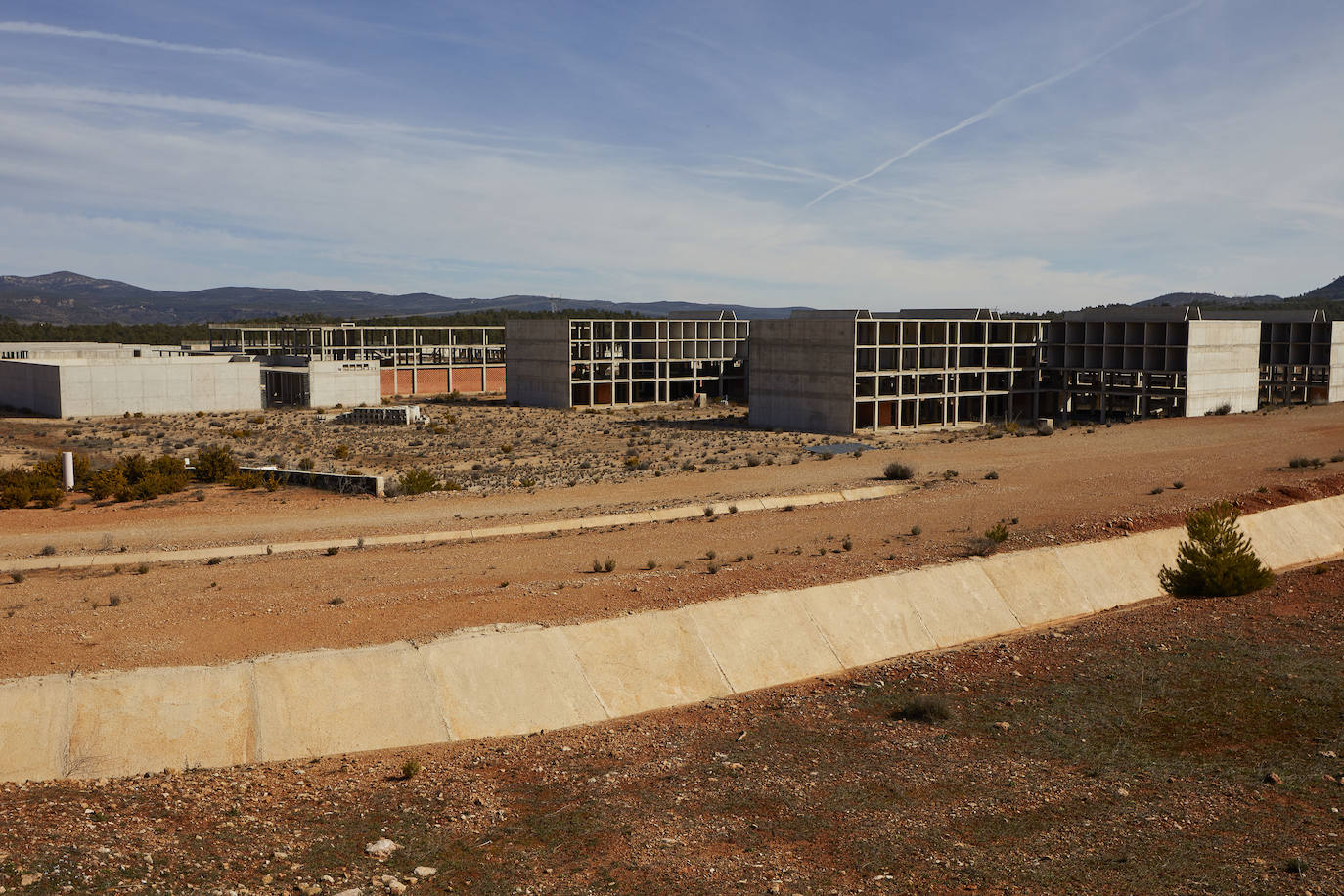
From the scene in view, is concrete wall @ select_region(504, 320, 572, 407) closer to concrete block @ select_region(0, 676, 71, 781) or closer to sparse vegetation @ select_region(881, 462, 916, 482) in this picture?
sparse vegetation @ select_region(881, 462, 916, 482)

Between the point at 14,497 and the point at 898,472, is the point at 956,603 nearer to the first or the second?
the point at 898,472

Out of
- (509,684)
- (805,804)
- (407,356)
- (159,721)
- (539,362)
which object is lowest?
(805,804)

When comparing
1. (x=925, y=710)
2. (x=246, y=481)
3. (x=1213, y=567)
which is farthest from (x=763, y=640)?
(x=246, y=481)

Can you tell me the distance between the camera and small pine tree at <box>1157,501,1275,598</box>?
22.2m

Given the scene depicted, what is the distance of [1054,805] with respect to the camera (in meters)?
12.1

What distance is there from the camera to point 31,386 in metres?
75.8

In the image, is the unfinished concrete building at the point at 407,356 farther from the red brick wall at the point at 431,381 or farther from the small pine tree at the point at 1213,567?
the small pine tree at the point at 1213,567

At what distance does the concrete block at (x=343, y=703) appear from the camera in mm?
14000

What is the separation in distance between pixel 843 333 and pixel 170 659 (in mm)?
51139

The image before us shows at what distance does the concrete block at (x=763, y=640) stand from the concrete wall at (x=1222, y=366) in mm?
55118

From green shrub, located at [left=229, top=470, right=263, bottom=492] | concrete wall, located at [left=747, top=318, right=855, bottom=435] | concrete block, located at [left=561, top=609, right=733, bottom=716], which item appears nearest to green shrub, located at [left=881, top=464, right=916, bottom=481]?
concrete wall, located at [left=747, top=318, right=855, bottom=435]

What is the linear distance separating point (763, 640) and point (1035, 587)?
299 inches

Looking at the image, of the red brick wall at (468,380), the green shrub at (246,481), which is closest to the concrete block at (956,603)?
the green shrub at (246,481)

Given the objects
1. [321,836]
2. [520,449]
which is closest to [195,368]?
[520,449]
